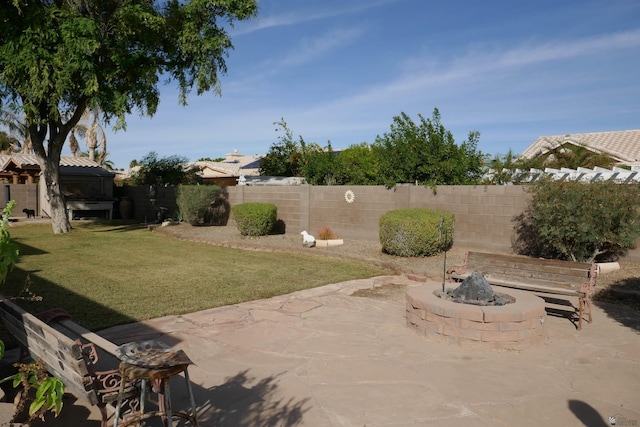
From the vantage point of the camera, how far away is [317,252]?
1312 centimetres

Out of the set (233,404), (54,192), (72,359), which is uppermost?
(54,192)

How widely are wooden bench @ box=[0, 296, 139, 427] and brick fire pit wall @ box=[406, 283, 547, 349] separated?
3.71 m

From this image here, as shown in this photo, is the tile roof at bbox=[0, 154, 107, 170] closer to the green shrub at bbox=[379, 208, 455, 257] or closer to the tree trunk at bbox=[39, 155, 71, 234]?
the tree trunk at bbox=[39, 155, 71, 234]

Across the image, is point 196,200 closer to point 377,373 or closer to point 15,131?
point 377,373

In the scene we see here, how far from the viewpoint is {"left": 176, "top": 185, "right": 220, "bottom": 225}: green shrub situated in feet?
61.3

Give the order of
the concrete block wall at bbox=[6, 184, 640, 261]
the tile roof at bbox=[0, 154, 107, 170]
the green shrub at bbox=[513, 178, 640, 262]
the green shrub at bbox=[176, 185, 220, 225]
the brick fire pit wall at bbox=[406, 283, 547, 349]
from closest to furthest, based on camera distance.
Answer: the brick fire pit wall at bbox=[406, 283, 547, 349]
the green shrub at bbox=[513, 178, 640, 262]
the concrete block wall at bbox=[6, 184, 640, 261]
the green shrub at bbox=[176, 185, 220, 225]
the tile roof at bbox=[0, 154, 107, 170]

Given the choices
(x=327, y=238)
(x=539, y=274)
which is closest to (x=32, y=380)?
(x=539, y=274)

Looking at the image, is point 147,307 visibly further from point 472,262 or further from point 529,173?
point 529,173

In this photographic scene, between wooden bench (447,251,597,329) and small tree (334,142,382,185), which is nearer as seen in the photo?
wooden bench (447,251,597,329)

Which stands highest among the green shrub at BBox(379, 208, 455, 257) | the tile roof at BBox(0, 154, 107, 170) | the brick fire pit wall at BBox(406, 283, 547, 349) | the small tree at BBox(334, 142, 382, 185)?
the tile roof at BBox(0, 154, 107, 170)

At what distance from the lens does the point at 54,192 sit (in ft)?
56.5

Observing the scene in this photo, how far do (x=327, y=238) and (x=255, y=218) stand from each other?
273 centimetres

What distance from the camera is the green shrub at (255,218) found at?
16145mm

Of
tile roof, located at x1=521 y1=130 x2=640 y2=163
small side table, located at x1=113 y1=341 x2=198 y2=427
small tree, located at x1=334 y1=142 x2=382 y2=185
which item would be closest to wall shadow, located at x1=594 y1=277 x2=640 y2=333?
small side table, located at x1=113 y1=341 x2=198 y2=427
